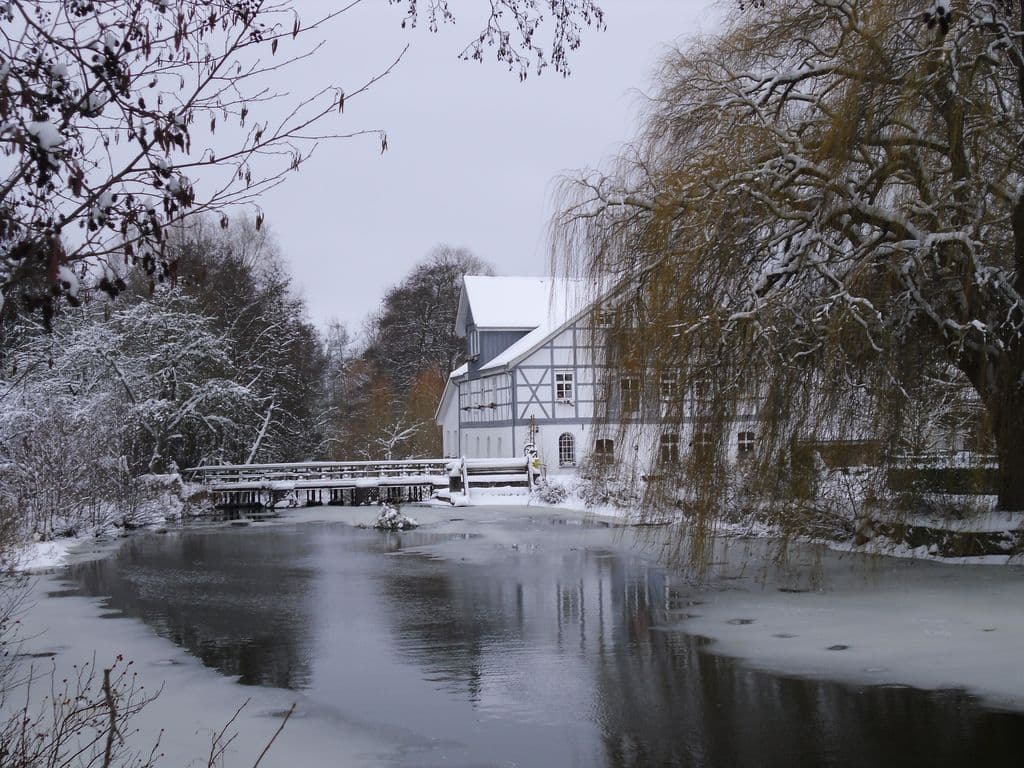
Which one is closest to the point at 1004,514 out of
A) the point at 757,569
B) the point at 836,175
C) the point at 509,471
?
the point at 757,569

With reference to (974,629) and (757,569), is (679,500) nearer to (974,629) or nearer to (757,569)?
(757,569)

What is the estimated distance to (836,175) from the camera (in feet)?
39.0

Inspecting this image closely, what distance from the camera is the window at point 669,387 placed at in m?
12.6

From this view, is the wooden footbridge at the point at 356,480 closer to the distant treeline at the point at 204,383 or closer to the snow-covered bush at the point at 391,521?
the distant treeline at the point at 204,383

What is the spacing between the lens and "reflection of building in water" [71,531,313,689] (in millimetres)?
9989

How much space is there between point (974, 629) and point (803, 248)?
4492mm

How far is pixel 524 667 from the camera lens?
925cm

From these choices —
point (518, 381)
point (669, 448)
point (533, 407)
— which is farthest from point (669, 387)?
point (518, 381)

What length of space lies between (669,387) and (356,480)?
20180 millimetres

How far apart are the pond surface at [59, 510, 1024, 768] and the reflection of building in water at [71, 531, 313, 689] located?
5cm

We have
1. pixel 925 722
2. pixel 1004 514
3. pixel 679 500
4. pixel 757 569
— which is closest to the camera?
pixel 925 722

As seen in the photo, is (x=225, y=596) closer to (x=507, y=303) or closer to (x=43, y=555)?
(x=43, y=555)

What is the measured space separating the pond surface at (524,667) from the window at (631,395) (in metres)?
2.37

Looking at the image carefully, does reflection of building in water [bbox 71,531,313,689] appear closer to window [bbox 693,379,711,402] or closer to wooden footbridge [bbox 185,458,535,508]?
window [bbox 693,379,711,402]
